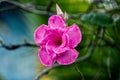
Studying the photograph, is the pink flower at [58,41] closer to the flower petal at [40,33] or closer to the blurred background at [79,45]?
the flower petal at [40,33]

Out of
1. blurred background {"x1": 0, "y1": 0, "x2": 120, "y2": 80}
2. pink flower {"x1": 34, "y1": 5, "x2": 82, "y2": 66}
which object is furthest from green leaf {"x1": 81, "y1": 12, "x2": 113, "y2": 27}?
pink flower {"x1": 34, "y1": 5, "x2": 82, "y2": 66}

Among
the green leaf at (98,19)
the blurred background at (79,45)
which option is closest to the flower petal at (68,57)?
the blurred background at (79,45)

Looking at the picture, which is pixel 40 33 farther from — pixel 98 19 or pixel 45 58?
pixel 98 19

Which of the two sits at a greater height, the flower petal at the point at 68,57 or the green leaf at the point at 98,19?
the flower petal at the point at 68,57

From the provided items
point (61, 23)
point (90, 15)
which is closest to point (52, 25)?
point (61, 23)

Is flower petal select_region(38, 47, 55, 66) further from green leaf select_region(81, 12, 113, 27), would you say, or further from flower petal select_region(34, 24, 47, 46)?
green leaf select_region(81, 12, 113, 27)
